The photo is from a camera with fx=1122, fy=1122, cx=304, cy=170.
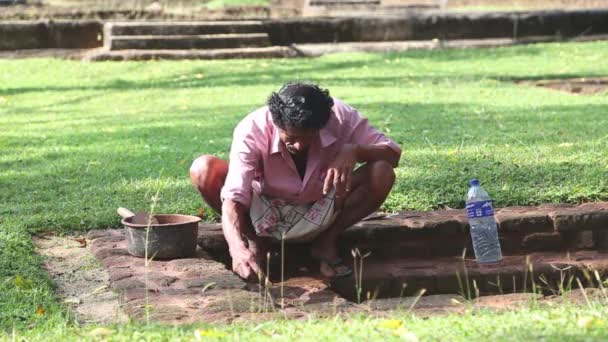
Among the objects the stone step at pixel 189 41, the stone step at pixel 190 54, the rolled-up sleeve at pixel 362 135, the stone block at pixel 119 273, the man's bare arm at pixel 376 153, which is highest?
the rolled-up sleeve at pixel 362 135

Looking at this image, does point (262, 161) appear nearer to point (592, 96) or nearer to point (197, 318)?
point (197, 318)

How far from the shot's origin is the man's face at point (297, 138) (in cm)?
519

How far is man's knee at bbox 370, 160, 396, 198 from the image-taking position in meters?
5.65

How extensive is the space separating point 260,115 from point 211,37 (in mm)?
11224

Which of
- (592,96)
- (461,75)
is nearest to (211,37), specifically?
(461,75)

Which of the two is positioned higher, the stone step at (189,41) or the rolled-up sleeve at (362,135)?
the rolled-up sleeve at (362,135)

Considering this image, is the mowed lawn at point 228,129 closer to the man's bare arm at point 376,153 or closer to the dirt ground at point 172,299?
the dirt ground at point 172,299

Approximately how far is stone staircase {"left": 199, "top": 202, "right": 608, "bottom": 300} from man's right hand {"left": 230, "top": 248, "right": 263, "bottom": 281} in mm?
621

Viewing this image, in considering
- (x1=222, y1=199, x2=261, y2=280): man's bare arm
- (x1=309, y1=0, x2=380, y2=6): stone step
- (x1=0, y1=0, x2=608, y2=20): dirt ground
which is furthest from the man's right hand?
(x1=309, y1=0, x2=380, y2=6): stone step

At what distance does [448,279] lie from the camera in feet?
19.5

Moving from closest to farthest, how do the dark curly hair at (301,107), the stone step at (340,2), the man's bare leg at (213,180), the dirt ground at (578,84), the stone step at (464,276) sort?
the dark curly hair at (301,107)
the man's bare leg at (213,180)
the stone step at (464,276)
the dirt ground at (578,84)
the stone step at (340,2)

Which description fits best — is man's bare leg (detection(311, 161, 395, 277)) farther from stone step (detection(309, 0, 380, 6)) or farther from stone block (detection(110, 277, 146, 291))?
stone step (detection(309, 0, 380, 6))

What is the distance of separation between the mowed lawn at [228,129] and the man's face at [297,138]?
4.25ft

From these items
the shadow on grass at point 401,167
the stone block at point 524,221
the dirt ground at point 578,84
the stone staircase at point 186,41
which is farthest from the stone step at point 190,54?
the stone block at point 524,221
